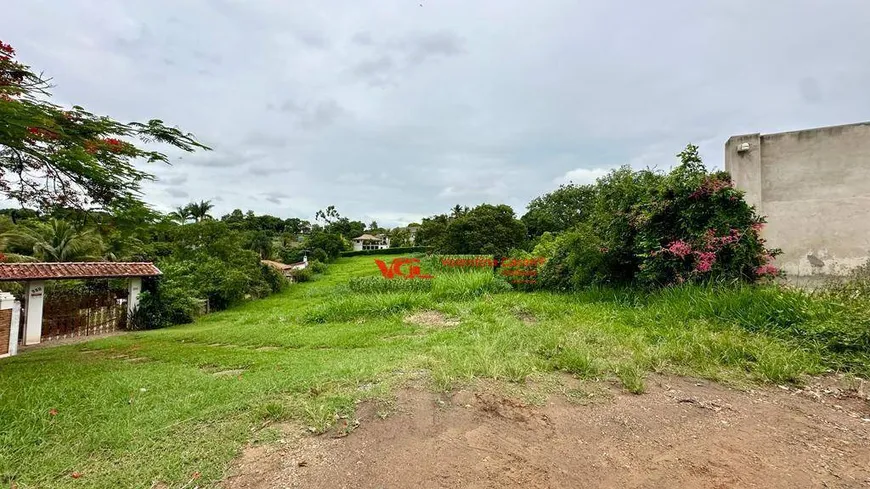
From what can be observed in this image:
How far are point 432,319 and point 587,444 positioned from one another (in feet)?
18.6

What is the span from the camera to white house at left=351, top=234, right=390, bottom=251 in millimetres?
56031

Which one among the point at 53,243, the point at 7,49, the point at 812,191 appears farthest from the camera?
the point at 53,243

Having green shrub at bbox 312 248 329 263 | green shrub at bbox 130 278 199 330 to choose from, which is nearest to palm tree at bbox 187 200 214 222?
green shrub at bbox 312 248 329 263

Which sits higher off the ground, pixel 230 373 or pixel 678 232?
pixel 678 232

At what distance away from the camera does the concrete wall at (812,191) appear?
22.3 feet

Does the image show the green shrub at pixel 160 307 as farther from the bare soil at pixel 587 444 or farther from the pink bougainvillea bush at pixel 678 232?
the pink bougainvillea bush at pixel 678 232

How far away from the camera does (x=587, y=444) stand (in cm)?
235

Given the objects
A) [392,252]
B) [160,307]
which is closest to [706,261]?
[160,307]

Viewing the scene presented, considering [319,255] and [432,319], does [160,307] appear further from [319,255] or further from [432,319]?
[319,255]

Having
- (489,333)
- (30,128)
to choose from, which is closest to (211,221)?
(30,128)

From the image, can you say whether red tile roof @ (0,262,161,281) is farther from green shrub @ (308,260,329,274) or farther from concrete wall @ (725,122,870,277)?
green shrub @ (308,260,329,274)

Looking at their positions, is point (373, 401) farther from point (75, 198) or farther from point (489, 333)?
point (75, 198)

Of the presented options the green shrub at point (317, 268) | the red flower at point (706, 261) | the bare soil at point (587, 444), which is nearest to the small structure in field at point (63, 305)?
the bare soil at point (587, 444)

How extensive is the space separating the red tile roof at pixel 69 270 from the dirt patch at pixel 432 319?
888 cm
